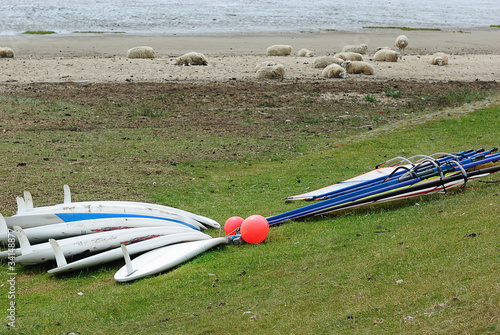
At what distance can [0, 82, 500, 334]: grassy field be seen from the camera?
15.6 feet

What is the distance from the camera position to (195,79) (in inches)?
885

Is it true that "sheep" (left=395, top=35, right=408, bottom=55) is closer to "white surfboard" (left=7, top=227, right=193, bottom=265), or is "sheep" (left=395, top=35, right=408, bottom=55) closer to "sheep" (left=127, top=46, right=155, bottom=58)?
"sheep" (left=127, top=46, right=155, bottom=58)

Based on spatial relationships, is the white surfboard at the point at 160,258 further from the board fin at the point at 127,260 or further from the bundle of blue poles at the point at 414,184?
the bundle of blue poles at the point at 414,184

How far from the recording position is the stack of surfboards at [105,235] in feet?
22.7

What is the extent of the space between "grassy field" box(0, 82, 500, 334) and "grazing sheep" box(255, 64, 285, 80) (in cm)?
594

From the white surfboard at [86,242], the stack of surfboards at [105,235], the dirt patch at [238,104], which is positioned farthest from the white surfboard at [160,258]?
the dirt patch at [238,104]

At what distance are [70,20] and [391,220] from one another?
170ft

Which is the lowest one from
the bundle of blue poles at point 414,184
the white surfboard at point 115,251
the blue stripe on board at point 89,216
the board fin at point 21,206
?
the white surfboard at point 115,251

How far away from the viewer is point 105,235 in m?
7.45

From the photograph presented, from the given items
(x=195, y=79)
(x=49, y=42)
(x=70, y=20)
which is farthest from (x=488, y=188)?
(x=70, y=20)

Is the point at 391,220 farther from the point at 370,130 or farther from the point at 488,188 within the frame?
the point at 370,130

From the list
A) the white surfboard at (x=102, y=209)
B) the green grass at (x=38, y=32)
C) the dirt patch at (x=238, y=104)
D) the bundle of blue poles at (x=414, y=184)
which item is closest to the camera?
the white surfboard at (x=102, y=209)

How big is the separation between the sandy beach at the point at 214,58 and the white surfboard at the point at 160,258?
1561 centimetres

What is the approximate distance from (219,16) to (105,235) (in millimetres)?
54435
